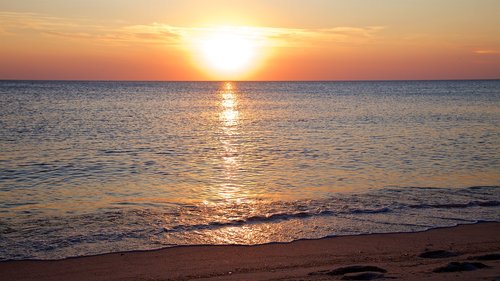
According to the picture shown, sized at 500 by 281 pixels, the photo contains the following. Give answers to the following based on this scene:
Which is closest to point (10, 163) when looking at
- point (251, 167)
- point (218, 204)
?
point (251, 167)

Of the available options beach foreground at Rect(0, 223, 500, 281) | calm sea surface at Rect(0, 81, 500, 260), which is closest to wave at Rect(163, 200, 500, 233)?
calm sea surface at Rect(0, 81, 500, 260)

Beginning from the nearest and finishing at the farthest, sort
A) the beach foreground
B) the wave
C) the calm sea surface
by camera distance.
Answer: the beach foreground → the calm sea surface → the wave

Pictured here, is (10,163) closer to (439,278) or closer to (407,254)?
(407,254)

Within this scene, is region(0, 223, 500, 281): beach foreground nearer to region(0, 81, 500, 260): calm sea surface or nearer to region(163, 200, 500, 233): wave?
region(0, 81, 500, 260): calm sea surface

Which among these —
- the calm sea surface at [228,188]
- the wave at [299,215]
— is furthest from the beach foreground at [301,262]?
the wave at [299,215]

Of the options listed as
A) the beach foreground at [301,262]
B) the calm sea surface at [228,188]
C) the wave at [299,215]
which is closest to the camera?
the beach foreground at [301,262]

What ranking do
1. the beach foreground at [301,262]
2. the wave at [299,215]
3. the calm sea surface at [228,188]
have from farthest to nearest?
the wave at [299,215], the calm sea surface at [228,188], the beach foreground at [301,262]

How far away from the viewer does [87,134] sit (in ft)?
99.2

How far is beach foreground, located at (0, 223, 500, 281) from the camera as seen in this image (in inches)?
314

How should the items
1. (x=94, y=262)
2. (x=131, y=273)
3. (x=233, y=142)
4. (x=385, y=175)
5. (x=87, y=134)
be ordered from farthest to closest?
(x=87, y=134) → (x=233, y=142) → (x=385, y=175) → (x=94, y=262) → (x=131, y=273)

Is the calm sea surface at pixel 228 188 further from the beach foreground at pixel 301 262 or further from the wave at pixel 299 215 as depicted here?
the beach foreground at pixel 301 262

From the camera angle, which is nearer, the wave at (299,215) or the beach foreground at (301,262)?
the beach foreground at (301,262)

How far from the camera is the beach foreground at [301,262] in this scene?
7.98 metres

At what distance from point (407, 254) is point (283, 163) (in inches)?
424
